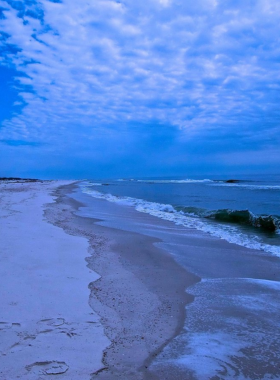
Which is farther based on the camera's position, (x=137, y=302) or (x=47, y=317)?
(x=137, y=302)

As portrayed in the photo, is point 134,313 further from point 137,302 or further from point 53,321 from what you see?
point 53,321

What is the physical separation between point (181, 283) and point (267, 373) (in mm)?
2336

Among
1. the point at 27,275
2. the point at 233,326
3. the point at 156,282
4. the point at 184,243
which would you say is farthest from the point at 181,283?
the point at 184,243

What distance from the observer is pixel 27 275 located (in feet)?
15.0

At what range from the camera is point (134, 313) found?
365cm

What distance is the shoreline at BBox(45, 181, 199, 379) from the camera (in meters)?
2.74

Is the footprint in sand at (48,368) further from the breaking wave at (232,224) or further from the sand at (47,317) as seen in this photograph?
the breaking wave at (232,224)

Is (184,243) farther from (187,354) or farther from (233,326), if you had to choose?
(187,354)

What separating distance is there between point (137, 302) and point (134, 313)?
348 mm

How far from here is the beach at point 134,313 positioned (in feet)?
8.57

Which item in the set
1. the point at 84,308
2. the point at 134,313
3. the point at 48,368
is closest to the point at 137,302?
the point at 134,313

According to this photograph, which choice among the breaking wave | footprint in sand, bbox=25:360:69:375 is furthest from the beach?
the breaking wave

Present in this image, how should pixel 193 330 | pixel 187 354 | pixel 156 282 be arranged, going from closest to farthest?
pixel 187 354 < pixel 193 330 < pixel 156 282

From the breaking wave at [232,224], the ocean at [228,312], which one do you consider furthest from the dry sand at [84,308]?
the breaking wave at [232,224]
